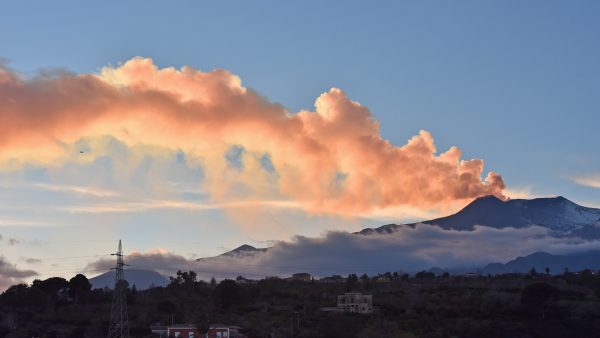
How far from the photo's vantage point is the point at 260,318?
164 metres

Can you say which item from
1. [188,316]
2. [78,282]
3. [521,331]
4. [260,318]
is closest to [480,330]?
[521,331]

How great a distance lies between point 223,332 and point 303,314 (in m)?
32.0

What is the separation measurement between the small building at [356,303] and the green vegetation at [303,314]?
133 inches

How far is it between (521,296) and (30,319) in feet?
338

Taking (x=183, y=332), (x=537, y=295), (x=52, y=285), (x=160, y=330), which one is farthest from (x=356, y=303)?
(x=52, y=285)

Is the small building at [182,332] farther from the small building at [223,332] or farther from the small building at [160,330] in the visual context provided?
the small building at [223,332]

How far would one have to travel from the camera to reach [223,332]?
14112 cm

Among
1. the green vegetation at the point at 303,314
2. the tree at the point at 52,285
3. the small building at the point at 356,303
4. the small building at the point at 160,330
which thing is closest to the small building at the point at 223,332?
the green vegetation at the point at 303,314

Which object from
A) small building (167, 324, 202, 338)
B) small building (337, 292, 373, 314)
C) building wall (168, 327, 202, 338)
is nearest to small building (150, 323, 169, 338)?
small building (167, 324, 202, 338)

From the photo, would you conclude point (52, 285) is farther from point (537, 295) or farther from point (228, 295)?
point (537, 295)

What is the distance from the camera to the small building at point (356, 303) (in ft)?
596

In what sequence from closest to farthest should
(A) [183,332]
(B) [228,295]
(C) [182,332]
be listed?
(C) [182,332] < (A) [183,332] < (B) [228,295]

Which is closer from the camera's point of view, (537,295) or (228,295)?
(537,295)

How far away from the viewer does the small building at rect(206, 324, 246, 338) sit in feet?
457
